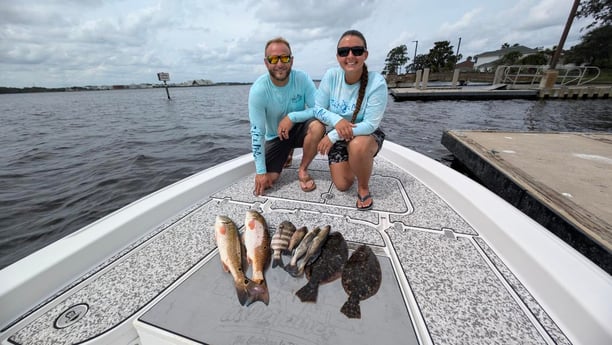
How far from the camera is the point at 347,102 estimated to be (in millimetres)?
2336

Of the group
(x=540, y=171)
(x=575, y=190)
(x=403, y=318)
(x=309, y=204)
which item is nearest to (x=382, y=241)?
(x=403, y=318)

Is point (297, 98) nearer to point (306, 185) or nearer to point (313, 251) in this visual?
point (306, 185)

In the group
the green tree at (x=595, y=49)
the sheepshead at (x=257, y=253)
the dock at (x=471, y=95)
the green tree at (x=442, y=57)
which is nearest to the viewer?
the sheepshead at (x=257, y=253)

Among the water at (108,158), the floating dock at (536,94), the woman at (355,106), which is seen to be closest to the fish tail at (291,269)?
the woman at (355,106)

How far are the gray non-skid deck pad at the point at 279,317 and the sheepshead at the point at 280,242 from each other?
16 cm

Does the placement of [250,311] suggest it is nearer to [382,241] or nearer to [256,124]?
[382,241]

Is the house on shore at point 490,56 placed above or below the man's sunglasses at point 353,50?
above

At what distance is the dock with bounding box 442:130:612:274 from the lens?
2146mm

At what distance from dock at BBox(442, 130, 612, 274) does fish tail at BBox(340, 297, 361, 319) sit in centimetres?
215

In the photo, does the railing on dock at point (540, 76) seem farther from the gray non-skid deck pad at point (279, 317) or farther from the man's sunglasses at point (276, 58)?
the gray non-skid deck pad at point (279, 317)

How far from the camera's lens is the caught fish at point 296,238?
1.68 meters

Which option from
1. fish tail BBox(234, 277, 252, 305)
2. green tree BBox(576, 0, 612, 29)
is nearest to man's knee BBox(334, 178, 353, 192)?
fish tail BBox(234, 277, 252, 305)

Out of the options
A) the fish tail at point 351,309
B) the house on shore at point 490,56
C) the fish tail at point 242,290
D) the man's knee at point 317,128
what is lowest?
the fish tail at point 351,309

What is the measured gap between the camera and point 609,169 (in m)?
3.38
